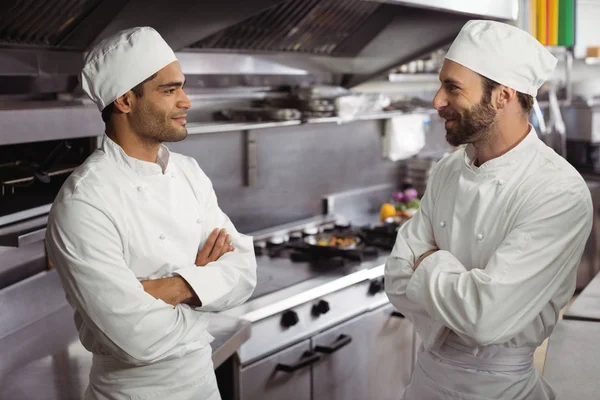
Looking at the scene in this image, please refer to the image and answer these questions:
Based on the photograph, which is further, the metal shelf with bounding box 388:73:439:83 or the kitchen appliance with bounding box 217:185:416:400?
the metal shelf with bounding box 388:73:439:83

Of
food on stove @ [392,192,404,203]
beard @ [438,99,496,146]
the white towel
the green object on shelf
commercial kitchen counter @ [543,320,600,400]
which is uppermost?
the green object on shelf

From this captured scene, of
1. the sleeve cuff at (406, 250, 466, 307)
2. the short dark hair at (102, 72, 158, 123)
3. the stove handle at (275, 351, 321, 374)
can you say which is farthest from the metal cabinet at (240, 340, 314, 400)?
the short dark hair at (102, 72, 158, 123)

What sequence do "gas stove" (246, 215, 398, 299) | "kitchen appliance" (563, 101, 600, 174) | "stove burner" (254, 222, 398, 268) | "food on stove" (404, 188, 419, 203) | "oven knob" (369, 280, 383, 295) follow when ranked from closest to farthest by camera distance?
"gas stove" (246, 215, 398, 299), "oven knob" (369, 280, 383, 295), "stove burner" (254, 222, 398, 268), "food on stove" (404, 188, 419, 203), "kitchen appliance" (563, 101, 600, 174)

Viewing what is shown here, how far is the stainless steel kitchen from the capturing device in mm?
1910

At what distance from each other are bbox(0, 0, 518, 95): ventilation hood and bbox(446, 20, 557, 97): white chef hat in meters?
0.77

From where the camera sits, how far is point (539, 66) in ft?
6.57

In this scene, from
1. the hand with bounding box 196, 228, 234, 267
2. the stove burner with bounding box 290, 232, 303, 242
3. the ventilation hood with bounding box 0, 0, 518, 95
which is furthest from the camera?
the stove burner with bounding box 290, 232, 303, 242

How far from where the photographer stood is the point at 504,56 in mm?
1974

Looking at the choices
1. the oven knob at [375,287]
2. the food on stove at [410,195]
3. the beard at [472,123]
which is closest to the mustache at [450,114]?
the beard at [472,123]

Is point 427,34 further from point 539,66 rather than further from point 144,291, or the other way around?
point 144,291

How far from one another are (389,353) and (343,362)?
1.29ft

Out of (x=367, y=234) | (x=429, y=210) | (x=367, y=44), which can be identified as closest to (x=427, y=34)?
(x=367, y=44)

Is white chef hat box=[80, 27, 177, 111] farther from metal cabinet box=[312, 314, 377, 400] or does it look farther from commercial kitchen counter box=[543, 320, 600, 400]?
metal cabinet box=[312, 314, 377, 400]

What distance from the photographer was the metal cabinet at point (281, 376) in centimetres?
290
